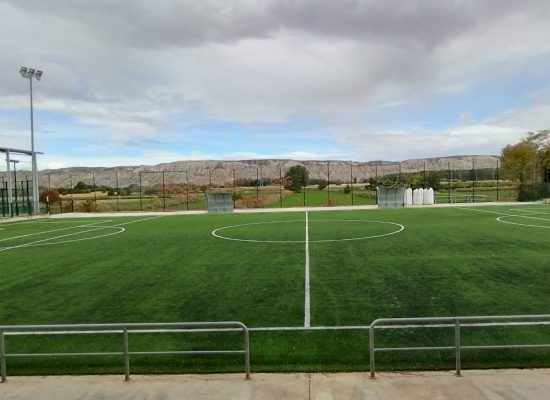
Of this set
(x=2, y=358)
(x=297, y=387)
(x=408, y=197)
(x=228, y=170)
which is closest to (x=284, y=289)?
(x=297, y=387)

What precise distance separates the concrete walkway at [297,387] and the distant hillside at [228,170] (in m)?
47.1

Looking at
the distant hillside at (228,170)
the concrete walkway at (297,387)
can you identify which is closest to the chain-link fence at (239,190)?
the distant hillside at (228,170)

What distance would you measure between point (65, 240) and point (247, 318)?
57.4 feet

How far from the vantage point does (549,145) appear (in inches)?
2662

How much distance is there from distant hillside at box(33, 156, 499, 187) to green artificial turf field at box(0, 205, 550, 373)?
34.6 m

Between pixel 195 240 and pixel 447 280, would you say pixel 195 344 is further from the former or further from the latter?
pixel 195 240

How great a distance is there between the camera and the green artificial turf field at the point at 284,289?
7.82 meters

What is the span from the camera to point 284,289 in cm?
1220

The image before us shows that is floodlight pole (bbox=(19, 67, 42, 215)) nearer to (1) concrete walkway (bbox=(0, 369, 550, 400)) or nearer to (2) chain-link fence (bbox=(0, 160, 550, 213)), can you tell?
(2) chain-link fence (bbox=(0, 160, 550, 213))

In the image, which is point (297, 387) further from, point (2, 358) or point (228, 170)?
point (228, 170)

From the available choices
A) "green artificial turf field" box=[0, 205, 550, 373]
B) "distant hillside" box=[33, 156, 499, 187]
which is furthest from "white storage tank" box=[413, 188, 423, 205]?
"green artificial turf field" box=[0, 205, 550, 373]

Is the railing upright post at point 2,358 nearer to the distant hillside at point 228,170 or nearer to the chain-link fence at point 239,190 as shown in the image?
the chain-link fence at point 239,190

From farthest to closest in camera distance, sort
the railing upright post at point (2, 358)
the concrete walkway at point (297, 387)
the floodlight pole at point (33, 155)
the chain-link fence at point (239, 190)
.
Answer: the chain-link fence at point (239, 190) → the floodlight pole at point (33, 155) → the railing upright post at point (2, 358) → the concrete walkway at point (297, 387)

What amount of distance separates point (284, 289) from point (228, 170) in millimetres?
80250
